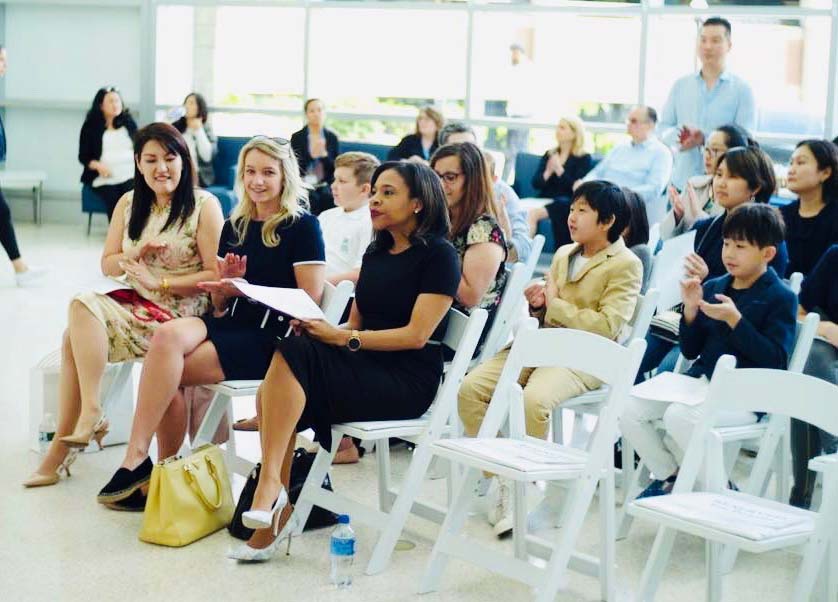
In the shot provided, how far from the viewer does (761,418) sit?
395cm

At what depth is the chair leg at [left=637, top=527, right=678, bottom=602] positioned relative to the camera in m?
3.20

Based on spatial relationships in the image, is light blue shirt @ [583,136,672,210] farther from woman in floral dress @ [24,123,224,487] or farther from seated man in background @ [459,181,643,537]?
woman in floral dress @ [24,123,224,487]

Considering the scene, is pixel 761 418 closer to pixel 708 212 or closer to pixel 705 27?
pixel 708 212

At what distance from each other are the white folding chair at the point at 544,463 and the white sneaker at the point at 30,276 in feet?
18.9

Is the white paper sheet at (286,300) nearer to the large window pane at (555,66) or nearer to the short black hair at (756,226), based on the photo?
the short black hair at (756,226)

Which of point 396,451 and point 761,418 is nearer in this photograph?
point 761,418

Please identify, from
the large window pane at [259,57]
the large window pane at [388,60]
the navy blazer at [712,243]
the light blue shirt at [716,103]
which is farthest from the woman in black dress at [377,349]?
the large window pane at [259,57]

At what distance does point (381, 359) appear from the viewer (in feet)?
12.8

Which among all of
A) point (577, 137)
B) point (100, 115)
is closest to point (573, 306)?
point (577, 137)

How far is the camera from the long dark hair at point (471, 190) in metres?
4.43

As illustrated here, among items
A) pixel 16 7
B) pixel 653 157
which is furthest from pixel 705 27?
pixel 16 7

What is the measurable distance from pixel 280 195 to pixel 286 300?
2.08 feet

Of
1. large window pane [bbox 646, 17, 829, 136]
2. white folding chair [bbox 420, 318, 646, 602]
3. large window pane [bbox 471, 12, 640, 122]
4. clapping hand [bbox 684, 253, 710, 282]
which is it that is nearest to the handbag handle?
white folding chair [bbox 420, 318, 646, 602]

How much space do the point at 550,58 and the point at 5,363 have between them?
6099 millimetres
